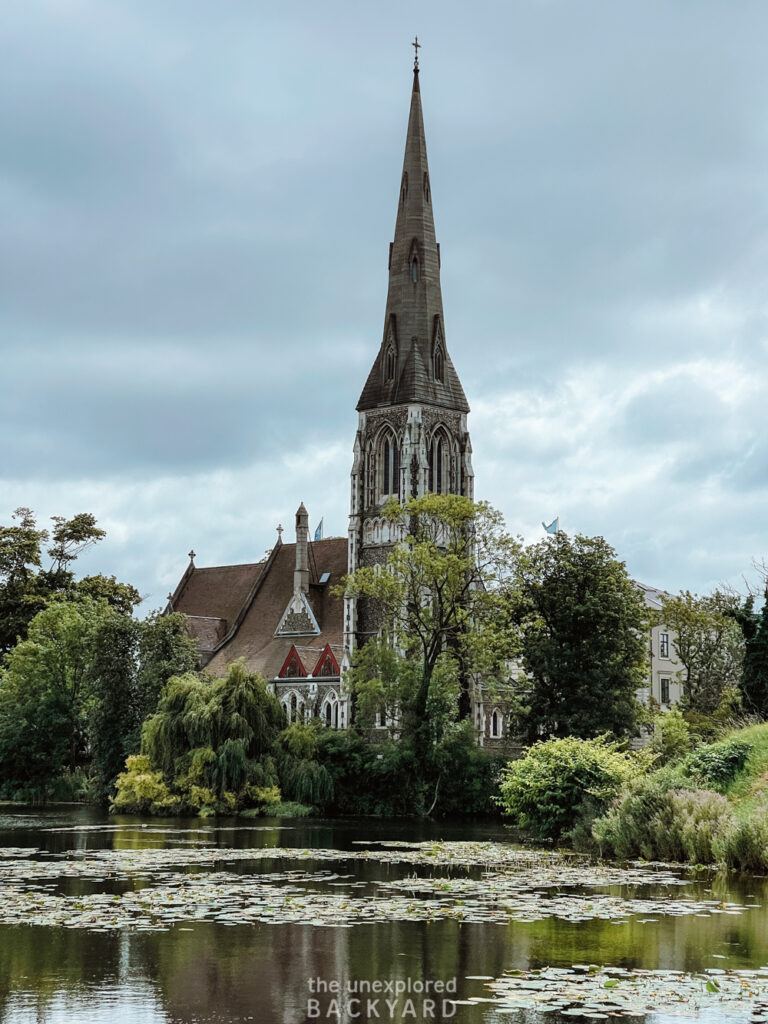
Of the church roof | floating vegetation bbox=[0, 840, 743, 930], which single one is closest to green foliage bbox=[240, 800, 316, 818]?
floating vegetation bbox=[0, 840, 743, 930]

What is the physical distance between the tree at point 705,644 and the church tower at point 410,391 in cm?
1475

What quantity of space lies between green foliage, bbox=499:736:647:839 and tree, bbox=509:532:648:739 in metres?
19.1

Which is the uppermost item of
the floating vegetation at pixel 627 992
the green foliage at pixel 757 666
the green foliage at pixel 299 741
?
the green foliage at pixel 757 666

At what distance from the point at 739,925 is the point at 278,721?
3651 cm

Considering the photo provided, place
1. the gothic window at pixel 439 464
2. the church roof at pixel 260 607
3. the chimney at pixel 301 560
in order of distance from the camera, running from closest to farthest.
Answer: the gothic window at pixel 439 464 < the church roof at pixel 260 607 < the chimney at pixel 301 560

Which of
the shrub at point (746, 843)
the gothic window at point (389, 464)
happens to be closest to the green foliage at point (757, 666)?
the shrub at point (746, 843)

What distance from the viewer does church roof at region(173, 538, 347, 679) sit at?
78938mm

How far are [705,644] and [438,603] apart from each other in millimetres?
23775

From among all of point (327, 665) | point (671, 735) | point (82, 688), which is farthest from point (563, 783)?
point (327, 665)

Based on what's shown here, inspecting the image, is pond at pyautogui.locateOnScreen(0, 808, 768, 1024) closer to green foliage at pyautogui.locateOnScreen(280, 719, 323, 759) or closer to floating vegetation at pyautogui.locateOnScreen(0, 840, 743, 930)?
floating vegetation at pyautogui.locateOnScreen(0, 840, 743, 930)

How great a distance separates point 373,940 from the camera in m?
14.0

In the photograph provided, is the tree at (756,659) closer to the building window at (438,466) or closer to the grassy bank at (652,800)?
the grassy bank at (652,800)

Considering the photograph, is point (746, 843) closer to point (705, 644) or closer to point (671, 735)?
point (671, 735)

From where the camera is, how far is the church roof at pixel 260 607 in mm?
78938
